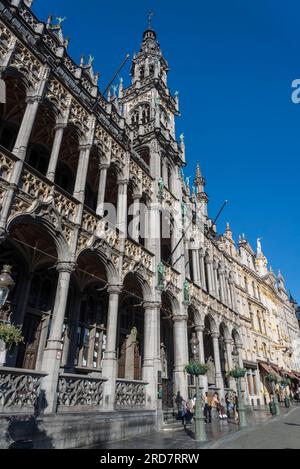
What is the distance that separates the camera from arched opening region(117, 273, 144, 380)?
17.3m

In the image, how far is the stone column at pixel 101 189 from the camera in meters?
13.8

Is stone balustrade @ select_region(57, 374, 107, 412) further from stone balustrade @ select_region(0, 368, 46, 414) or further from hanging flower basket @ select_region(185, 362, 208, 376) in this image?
hanging flower basket @ select_region(185, 362, 208, 376)

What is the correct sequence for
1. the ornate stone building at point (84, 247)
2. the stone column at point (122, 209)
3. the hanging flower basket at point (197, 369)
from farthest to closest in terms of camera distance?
the stone column at point (122, 209) < the hanging flower basket at point (197, 369) < the ornate stone building at point (84, 247)

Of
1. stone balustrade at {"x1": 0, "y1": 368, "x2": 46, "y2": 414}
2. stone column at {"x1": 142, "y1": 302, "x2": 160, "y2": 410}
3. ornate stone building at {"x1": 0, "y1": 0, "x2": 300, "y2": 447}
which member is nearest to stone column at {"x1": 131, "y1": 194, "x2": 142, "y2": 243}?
ornate stone building at {"x1": 0, "y1": 0, "x2": 300, "y2": 447}

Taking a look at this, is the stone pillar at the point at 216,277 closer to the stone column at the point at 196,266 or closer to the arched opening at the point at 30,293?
the stone column at the point at 196,266

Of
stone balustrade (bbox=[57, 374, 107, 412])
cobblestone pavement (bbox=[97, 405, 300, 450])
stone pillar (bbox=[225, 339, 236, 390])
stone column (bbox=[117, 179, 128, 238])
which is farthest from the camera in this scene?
stone pillar (bbox=[225, 339, 236, 390])

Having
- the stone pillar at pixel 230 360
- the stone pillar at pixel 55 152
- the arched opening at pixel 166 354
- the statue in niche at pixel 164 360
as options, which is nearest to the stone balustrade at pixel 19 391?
the stone pillar at pixel 55 152

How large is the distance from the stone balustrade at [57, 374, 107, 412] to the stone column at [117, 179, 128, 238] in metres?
6.36

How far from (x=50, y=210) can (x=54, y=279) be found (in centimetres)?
463

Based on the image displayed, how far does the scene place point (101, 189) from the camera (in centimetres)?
1438

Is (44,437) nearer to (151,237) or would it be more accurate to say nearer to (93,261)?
(93,261)

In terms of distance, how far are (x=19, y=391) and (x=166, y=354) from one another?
1355cm

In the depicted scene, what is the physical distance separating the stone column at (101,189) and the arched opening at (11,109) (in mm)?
4144

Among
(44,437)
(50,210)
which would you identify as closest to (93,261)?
(50,210)
